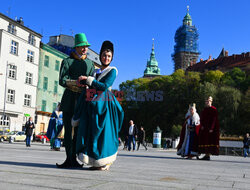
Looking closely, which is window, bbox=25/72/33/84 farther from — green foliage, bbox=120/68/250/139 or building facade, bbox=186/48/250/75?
building facade, bbox=186/48/250/75

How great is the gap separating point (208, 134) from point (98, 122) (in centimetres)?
827

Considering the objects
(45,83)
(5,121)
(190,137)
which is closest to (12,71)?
(5,121)

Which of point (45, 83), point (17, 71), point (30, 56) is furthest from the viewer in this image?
point (45, 83)

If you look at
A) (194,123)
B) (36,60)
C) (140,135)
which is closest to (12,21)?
(36,60)

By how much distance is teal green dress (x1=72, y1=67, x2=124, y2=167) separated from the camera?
559 cm

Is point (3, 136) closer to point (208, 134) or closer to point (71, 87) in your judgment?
point (208, 134)

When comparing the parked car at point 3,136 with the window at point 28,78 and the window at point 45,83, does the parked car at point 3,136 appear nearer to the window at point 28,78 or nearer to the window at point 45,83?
the window at point 28,78

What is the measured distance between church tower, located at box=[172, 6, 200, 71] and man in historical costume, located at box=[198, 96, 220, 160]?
166m

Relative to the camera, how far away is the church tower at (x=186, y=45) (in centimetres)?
17838

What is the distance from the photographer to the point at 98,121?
18.7ft

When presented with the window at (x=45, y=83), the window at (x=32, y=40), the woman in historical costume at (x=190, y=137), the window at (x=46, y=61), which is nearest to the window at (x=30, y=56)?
the window at (x=32, y=40)

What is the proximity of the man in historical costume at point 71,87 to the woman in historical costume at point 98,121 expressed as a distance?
29 cm

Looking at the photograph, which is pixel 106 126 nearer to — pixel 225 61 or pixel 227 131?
pixel 227 131

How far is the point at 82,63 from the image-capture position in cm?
634
